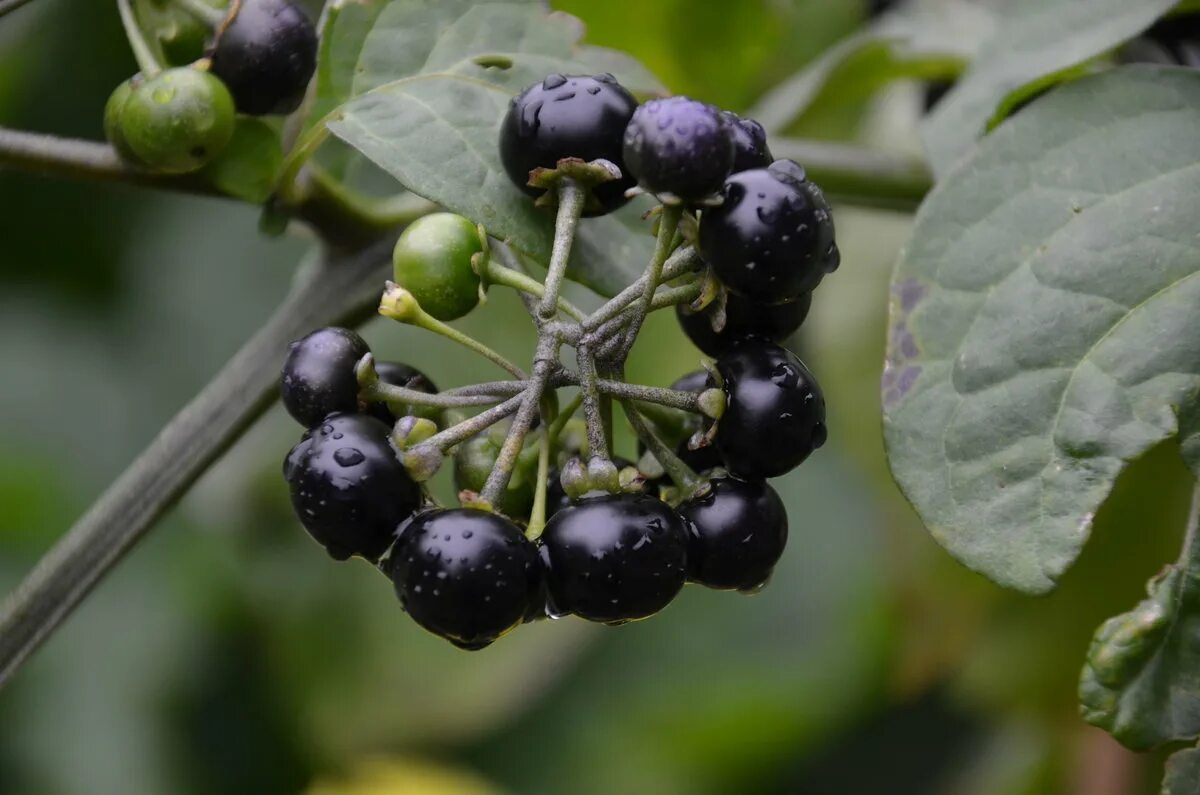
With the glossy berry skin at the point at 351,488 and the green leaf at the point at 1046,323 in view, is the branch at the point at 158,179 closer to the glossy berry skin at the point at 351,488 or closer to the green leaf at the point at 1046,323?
the glossy berry skin at the point at 351,488

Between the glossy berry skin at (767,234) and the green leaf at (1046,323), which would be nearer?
the glossy berry skin at (767,234)

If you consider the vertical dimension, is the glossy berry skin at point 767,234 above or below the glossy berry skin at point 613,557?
above

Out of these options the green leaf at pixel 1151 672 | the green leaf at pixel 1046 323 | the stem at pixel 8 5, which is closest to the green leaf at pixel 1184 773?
the green leaf at pixel 1151 672

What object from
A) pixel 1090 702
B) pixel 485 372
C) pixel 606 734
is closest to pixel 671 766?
pixel 606 734

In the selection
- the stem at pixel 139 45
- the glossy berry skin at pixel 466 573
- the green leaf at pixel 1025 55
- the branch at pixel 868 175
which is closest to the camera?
the glossy berry skin at pixel 466 573

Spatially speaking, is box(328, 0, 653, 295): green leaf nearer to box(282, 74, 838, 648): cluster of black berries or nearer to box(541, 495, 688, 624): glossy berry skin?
box(282, 74, 838, 648): cluster of black berries

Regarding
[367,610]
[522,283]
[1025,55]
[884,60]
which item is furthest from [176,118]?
[367,610]

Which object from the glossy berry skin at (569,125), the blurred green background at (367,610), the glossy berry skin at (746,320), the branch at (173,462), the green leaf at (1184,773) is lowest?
the blurred green background at (367,610)
